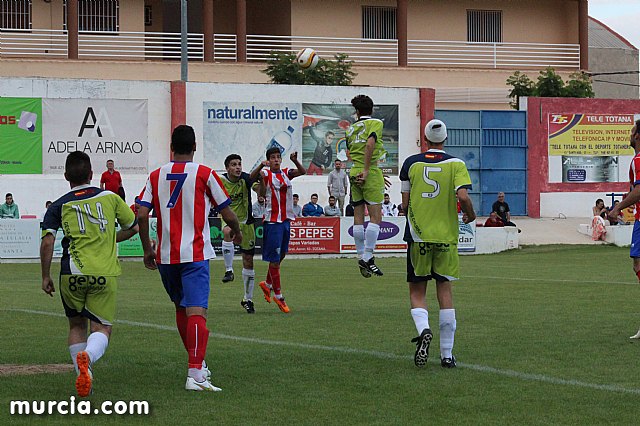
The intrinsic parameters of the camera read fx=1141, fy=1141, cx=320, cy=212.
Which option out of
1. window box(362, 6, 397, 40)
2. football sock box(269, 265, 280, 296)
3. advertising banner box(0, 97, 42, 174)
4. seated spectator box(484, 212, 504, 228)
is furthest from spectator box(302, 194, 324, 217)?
football sock box(269, 265, 280, 296)

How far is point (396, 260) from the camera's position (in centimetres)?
2988

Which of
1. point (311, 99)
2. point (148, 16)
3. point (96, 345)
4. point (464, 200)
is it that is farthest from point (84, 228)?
point (148, 16)

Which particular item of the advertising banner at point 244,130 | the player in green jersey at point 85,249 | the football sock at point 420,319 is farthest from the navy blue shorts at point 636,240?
the advertising banner at point 244,130

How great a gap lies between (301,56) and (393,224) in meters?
5.30

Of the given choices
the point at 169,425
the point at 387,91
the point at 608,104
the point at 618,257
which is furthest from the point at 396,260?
the point at 169,425

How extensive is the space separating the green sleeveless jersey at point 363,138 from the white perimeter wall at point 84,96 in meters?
23.0

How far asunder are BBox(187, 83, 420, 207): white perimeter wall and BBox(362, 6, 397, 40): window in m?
9.31

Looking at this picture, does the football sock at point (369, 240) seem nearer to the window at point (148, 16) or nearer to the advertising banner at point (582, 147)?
the advertising banner at point (582, 147)

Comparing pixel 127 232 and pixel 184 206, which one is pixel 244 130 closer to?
pixel 127 232

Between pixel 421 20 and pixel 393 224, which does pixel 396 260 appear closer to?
pixel 393 224

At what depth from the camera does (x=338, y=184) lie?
3488 cm

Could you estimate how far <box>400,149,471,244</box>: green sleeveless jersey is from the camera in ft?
33.7

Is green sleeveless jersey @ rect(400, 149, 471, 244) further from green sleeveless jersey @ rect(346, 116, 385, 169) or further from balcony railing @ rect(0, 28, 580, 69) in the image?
balcony railing @ rect(0, 28, 580, 69)

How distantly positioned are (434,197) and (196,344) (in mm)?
2646
